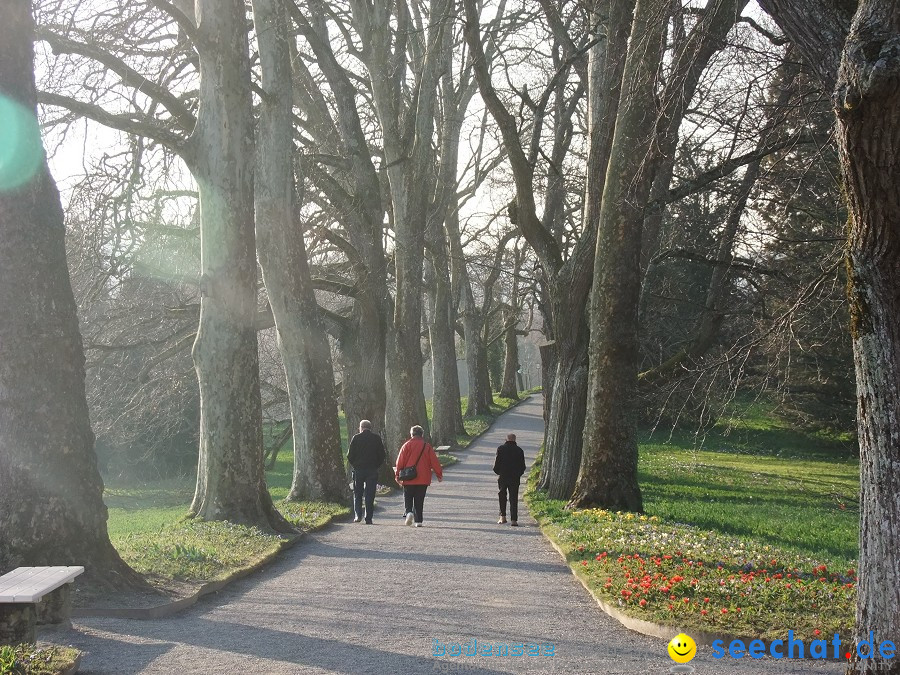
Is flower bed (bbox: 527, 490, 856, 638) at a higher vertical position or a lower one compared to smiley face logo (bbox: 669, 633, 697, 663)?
lower

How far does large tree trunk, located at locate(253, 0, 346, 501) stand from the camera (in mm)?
17125

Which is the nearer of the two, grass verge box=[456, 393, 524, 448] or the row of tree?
the row of tree

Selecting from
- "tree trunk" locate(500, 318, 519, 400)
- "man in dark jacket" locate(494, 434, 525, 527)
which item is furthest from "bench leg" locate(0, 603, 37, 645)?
"tree trunk" locate(500, 318, 519, 400)

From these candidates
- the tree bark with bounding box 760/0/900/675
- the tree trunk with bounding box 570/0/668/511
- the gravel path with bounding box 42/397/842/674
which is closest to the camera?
the tree bark with bounding box 760/0/900/675

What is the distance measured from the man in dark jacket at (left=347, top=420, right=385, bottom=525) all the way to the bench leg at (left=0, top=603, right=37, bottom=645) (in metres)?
9.76

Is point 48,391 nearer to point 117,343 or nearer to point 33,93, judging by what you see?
point 33,93

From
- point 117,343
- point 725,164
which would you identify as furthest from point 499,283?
point 725,164

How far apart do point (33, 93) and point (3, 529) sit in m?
4.10

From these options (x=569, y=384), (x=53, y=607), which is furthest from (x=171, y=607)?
(x=569, y=384)

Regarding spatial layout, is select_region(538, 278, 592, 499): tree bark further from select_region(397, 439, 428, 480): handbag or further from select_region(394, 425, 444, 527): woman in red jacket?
select_region(397, 439, 428, 480): handbag

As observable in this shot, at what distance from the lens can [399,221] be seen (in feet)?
81.3

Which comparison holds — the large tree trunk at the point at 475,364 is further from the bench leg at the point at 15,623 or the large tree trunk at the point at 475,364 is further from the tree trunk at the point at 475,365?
the bench leg at the point at 15,623

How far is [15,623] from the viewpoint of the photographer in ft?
22.4

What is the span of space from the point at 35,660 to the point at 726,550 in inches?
302
